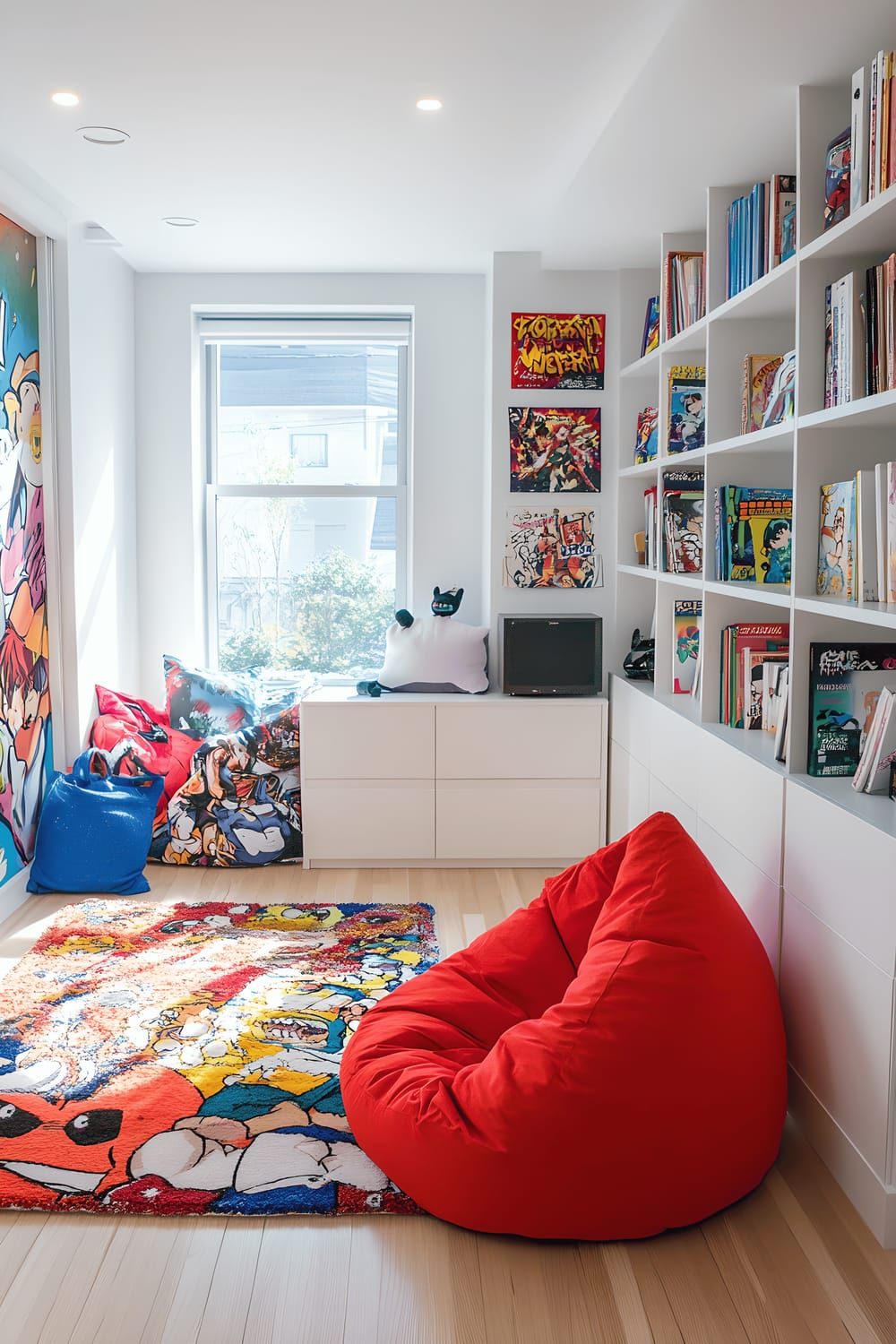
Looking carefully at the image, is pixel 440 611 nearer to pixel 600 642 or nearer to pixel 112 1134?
pixel 600 642

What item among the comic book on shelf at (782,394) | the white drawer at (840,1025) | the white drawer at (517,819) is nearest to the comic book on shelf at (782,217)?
the comic book on shelf at (782,394)

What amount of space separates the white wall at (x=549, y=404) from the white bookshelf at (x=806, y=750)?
0.89 metres

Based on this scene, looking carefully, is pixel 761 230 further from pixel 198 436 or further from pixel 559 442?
pixel 198 436

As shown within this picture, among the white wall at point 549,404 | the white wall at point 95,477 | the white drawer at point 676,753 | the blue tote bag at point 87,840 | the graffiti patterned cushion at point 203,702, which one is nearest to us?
the white drawer at point 676,753

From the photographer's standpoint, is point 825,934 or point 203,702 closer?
point 825,934

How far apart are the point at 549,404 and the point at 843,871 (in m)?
2.74

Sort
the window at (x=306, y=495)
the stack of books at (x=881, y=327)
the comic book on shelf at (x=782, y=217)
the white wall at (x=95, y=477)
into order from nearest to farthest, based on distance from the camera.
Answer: the stack of books at (x=881, y=327)
the comic book on shelf at (x=782, y=217)
the white wall at (x=95, y=477)
the window at (x=306, y=495)

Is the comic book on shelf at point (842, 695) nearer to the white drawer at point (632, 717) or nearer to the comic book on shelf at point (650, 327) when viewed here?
the white drawer at point (632, 717)

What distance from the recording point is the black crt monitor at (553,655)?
417 cm

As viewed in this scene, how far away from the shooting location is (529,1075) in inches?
75.1

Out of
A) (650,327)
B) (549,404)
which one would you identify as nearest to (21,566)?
(549,404)

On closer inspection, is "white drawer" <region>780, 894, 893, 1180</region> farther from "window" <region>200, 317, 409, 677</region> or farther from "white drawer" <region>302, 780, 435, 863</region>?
"window" <region>200, 317, 409, 677</region>

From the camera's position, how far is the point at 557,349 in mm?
4352

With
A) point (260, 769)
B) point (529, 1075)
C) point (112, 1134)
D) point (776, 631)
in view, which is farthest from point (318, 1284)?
point (260, 769)
